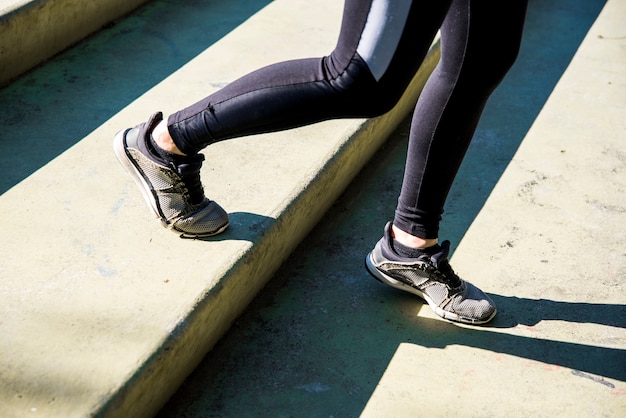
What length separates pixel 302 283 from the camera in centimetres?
202

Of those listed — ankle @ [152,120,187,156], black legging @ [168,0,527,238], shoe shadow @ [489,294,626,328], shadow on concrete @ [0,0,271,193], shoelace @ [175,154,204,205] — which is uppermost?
black legging @ [168,0,527,238]

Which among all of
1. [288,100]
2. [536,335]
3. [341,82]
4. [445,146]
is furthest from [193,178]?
[536,335]

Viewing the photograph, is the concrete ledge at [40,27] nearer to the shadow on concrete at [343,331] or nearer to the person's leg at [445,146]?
the shadow on concrete at [343,331]

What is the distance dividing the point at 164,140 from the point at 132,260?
0.27 metres

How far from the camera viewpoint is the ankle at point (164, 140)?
1.70m

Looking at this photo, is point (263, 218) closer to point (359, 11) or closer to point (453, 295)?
point (453, 295)

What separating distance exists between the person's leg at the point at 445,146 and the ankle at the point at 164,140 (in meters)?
0.51

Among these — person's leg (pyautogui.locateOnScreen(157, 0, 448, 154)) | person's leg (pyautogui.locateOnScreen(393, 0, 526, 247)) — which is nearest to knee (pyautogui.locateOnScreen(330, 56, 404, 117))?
person's leg (pyautogui.locateOnScreen(157, 0, 448, 154))

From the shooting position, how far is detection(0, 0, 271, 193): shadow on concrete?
2166 millimetres

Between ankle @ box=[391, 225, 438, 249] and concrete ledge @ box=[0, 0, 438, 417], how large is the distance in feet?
0.92

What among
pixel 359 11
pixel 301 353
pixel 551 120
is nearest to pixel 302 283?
pixel 301 353

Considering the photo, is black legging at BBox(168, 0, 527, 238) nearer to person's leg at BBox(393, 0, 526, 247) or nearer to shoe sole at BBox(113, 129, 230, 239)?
person's leg at BBox(393, 0, 526, 247)

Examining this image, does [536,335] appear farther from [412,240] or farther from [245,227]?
[245,227]

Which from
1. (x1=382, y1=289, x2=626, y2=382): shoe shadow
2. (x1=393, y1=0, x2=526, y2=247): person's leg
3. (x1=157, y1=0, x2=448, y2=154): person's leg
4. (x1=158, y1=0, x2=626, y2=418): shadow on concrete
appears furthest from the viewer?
(x1=382, y1=289, x2=626, y2=382): shoe shadow
